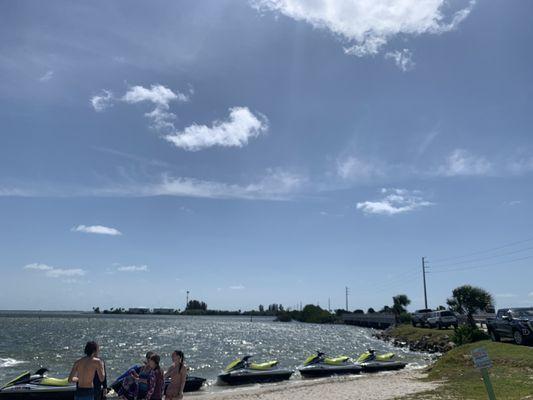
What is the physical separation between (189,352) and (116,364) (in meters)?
12.8

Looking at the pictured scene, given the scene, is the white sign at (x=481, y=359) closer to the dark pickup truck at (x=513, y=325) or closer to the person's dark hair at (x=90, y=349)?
the person's dark hair at (x=90, y=349)

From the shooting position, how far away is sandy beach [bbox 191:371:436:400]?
18594 millimetres

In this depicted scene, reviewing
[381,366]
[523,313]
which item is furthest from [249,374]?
[523,313]

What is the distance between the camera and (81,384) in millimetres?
9633

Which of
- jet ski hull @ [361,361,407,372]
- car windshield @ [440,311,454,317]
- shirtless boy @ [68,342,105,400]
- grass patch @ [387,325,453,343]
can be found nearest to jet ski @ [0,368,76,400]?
shirtless boy @ [68,342,105,400]

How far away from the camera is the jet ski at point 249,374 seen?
2600cm

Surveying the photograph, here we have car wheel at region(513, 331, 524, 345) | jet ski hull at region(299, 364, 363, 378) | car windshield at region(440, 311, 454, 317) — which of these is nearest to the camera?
car wheel at region(513, 331, 524, 345)

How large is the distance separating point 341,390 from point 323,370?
763cm

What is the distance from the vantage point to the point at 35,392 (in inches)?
771

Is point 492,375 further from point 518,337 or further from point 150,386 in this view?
point 150,386

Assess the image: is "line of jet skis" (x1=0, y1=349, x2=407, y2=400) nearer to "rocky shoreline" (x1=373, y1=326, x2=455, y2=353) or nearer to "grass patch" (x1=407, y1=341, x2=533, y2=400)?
"grass patch" (x1=407, y1=341, x2=533, y2=400)

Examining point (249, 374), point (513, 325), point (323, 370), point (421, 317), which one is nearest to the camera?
point (513, 325)

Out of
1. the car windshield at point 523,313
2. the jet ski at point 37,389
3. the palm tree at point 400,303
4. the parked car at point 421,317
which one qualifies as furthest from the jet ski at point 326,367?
the palm tree at point 400,303

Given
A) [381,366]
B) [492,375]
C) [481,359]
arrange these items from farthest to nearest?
1. [381,366]
2. [492,375]
3. [481,359]
